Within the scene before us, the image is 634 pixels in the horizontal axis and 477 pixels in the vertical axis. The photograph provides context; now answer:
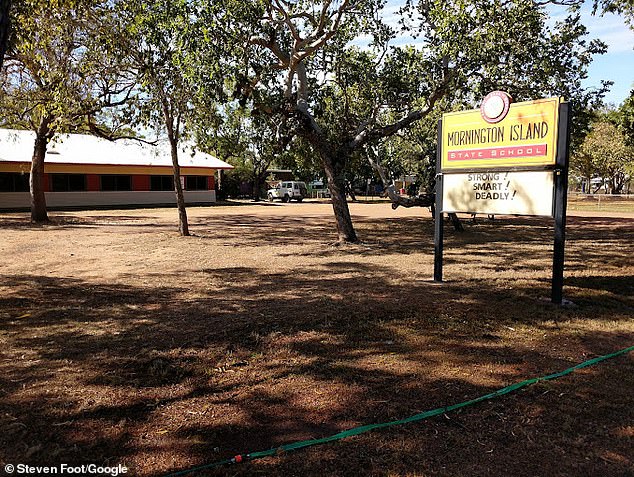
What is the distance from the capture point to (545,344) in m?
5.39

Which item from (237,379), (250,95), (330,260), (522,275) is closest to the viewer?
(237,379)

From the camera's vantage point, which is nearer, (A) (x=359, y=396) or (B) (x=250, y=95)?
(A) (x=359, y=396)

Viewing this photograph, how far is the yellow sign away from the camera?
22.8 ft

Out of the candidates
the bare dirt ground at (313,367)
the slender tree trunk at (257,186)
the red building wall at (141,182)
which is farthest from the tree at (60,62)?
the slender tree trunk at (257,186)

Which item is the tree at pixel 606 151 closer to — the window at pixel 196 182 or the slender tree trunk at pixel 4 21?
the window at pixel 196 182

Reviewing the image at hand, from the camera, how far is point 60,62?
12625mm

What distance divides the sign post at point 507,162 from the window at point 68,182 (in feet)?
99.5

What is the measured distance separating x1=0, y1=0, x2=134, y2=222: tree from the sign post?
24.3 feet

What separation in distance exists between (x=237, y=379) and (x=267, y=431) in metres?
1.00

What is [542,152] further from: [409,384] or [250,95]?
[250,95]

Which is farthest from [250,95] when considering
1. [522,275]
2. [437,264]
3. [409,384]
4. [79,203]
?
[79,203]

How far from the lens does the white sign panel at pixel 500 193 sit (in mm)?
7098

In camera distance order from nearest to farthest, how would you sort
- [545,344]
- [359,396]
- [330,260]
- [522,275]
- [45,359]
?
[359,396], [45,359], [545,344], [522,275], [330,260]

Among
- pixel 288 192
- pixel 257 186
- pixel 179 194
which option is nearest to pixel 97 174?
pixel 257 186
